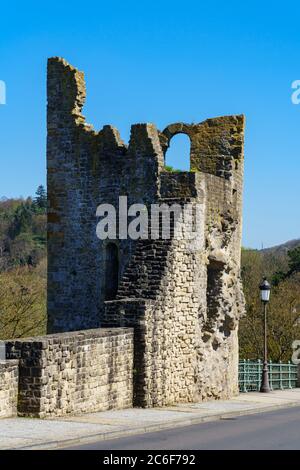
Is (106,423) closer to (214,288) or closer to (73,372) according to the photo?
(73,372)

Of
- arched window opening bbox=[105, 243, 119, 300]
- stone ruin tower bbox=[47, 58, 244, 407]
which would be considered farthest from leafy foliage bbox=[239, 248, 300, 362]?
arched window opening bbox=[105, 243, 119, 300]

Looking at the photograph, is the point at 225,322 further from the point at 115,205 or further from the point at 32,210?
the point at 32,210

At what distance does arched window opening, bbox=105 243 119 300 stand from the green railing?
1026 centimetres

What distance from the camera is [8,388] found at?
59.1ft

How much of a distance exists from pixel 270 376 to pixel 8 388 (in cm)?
2081

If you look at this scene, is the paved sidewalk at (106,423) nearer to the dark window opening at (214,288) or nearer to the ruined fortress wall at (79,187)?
the dark window opening at (214,288)

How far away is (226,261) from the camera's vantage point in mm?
27688

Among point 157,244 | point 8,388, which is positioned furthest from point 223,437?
point 157,244

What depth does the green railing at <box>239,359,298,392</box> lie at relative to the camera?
120 feet

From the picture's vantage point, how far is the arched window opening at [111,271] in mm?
27922

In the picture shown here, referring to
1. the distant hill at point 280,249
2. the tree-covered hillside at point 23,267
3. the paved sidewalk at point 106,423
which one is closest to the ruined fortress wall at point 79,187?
the paved sidewalk at point 106,423

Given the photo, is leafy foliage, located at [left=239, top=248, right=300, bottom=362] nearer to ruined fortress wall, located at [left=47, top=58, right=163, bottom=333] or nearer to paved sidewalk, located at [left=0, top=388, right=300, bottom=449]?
ruined fortress wall, located at [left=47, top=58, right=163, bottom=333]

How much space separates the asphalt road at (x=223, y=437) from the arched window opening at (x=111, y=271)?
7.78 m
